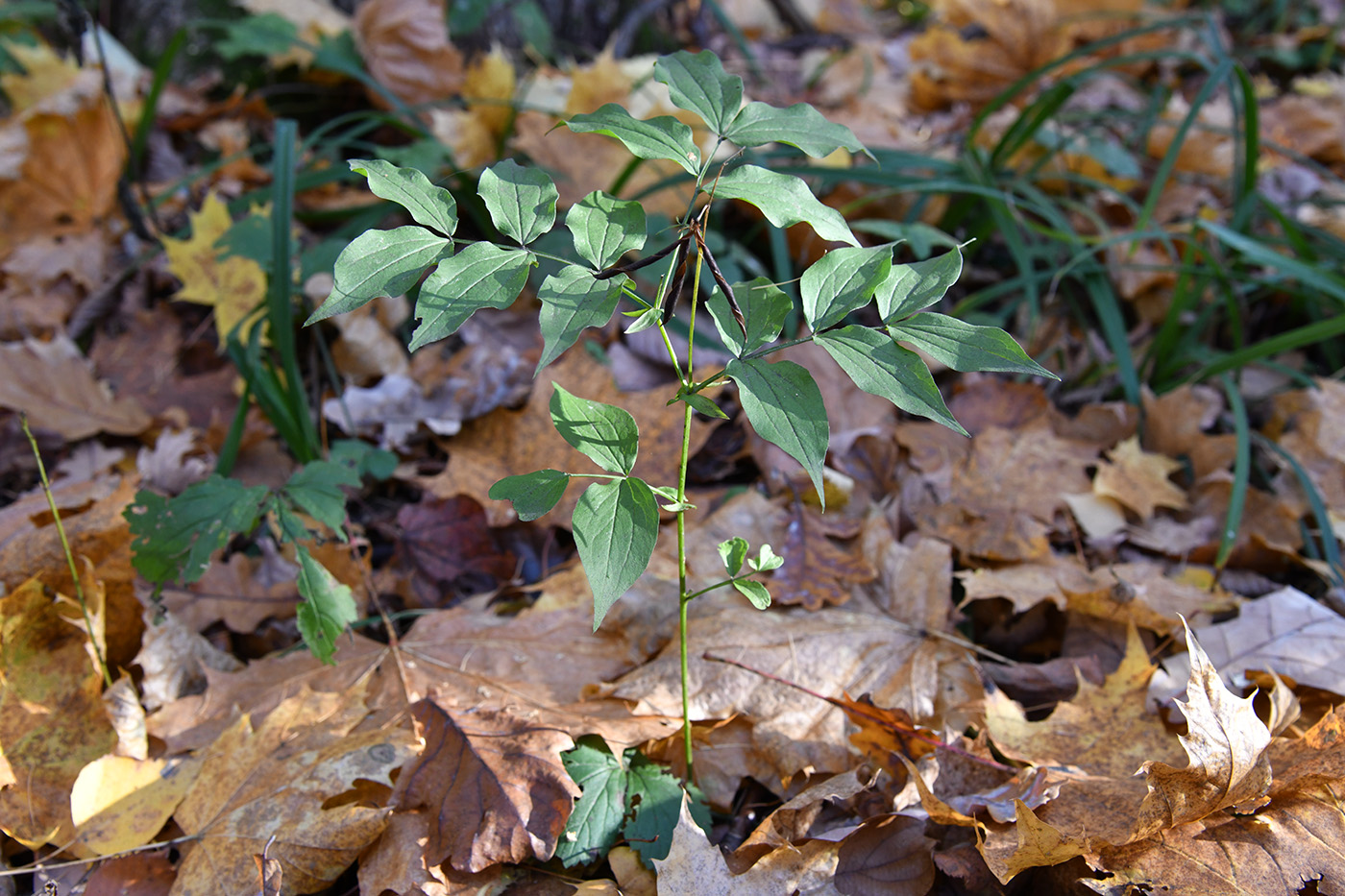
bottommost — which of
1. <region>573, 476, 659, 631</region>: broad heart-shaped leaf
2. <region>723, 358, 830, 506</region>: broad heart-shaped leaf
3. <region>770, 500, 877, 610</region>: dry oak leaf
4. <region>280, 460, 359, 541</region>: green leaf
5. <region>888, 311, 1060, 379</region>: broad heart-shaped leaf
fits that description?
<region>770, 500, 877, 610</region>: dry oak leaf

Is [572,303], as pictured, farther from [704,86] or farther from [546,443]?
[546,443]

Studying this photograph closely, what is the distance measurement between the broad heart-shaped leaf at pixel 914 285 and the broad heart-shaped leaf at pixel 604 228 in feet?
0.90

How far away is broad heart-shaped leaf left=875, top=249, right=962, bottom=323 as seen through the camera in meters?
0.87

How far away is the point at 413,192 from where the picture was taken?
0.86m

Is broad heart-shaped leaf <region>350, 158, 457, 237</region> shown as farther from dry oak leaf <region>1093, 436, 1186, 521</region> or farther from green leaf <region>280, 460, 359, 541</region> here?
dry oak leaf <region>1093, 436, 1186, 521</region>

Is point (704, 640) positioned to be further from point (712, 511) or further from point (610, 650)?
point (712, 511)

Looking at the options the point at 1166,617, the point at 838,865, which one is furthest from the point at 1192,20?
the point at 838,865

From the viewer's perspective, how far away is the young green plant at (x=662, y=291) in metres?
0.79

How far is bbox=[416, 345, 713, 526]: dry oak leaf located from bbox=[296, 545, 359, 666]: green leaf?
0.47 m

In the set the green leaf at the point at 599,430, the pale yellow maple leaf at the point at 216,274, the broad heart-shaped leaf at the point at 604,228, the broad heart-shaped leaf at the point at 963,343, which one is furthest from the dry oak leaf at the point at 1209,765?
A: the pale yellow maple leaf at the point at 216,274

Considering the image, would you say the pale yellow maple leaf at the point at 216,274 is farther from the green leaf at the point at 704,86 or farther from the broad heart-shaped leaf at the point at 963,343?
the broad heart-shaped leaf at the point at 963,343

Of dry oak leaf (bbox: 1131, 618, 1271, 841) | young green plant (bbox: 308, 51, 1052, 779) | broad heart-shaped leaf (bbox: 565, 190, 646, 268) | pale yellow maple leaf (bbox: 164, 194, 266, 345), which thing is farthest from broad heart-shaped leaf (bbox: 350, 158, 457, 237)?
pale yellow maple leaf (bbox: 164, 194, 266, 345)

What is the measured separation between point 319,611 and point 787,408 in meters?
0.92

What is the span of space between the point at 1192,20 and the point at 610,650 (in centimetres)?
268
